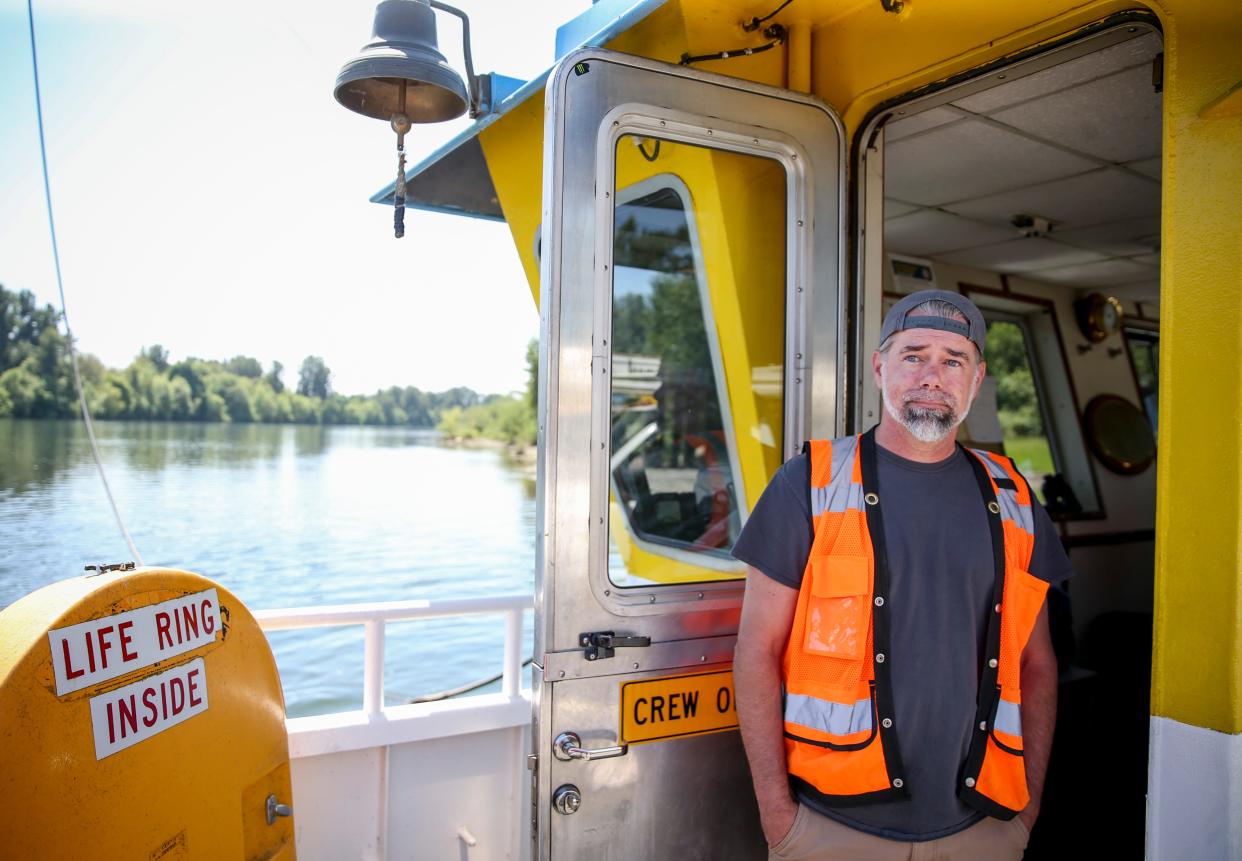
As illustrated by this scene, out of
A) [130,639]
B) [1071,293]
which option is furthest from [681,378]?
[1071,293]

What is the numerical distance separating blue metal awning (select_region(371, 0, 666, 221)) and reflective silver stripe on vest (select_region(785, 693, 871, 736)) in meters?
1.60

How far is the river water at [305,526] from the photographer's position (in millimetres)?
11234

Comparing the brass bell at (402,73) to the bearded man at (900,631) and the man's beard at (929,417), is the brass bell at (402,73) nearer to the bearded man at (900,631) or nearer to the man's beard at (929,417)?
the bearded man at (900,631)

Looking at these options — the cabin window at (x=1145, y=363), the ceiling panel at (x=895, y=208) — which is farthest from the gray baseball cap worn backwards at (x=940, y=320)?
the cabin window at (x=1145, y=363)

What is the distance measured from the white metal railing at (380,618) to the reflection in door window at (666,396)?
1.79 feet

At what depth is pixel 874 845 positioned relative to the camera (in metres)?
1.74

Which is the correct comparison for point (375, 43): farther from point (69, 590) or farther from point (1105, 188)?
point (1105, 188)

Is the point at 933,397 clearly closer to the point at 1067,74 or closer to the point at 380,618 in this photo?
the point at 1067,74

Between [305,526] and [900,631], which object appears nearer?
[900,631]

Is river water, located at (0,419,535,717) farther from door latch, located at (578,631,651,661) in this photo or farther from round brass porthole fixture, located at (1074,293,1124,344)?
round brass porthole fixture, located at (1074,293,1124,344)

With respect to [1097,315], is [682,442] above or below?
below

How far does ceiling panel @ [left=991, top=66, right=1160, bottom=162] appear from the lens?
2621 millimetres

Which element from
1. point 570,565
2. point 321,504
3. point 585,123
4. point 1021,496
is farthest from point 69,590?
point 321,504

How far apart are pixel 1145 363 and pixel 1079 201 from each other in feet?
10.1
